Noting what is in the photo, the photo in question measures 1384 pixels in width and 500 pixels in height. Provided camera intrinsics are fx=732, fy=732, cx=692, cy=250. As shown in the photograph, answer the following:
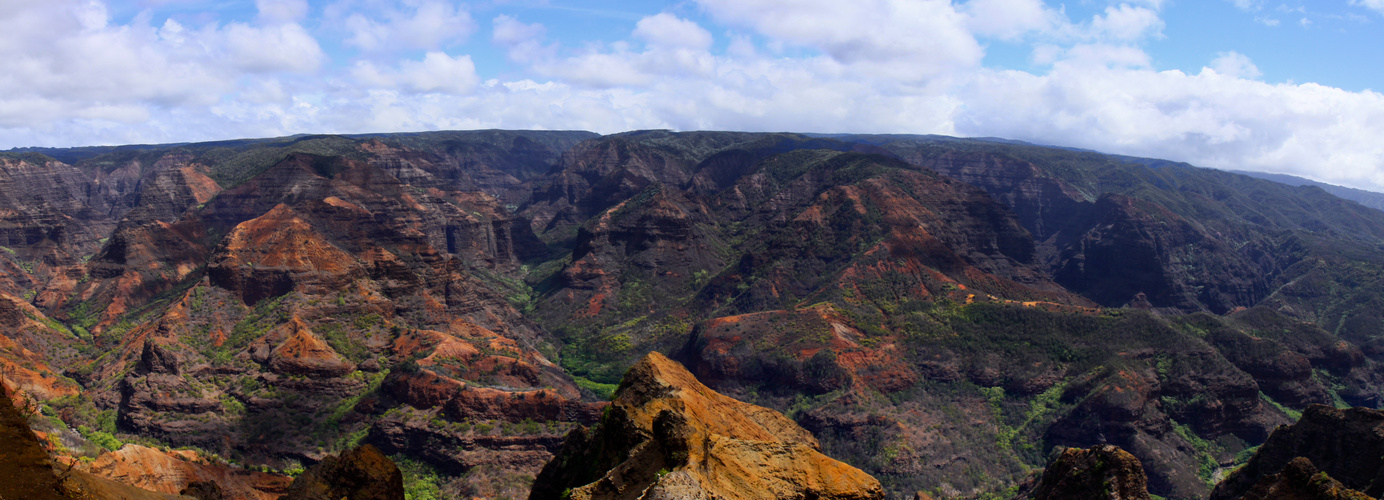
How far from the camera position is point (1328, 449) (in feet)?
144

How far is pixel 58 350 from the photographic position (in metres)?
83.4

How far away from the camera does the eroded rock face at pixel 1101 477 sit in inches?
1364

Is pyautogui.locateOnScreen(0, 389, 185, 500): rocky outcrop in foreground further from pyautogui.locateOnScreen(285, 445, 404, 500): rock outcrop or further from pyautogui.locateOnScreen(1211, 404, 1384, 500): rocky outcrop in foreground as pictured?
pyautogui.locateOnScreen(1211, 404, 1384, 500): rocky outcrop in foreground

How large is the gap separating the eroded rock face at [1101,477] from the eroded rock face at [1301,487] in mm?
4862

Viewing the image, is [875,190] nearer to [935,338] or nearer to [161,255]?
[935,338]

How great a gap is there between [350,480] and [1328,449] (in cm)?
5696

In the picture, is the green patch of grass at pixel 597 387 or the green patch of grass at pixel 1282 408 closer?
the green patch of grass at pixel 1282 408

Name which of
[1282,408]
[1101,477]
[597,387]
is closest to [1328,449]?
[1101,477]

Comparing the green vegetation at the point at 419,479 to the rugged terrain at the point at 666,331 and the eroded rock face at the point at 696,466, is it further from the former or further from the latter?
the eroded rock face at the point at 696,466

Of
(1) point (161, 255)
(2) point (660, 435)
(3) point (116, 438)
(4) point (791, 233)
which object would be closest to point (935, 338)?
(4) point (791, 233)

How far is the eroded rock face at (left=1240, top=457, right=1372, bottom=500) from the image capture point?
30.6m

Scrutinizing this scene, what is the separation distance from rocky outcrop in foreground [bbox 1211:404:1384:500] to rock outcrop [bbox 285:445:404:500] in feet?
157

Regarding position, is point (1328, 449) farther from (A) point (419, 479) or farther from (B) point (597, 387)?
(B) point (597, 387)

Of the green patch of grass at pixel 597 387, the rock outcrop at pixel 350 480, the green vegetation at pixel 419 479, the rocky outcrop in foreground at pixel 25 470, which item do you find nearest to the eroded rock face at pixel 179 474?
the rock outcrop at pixel 350 480
